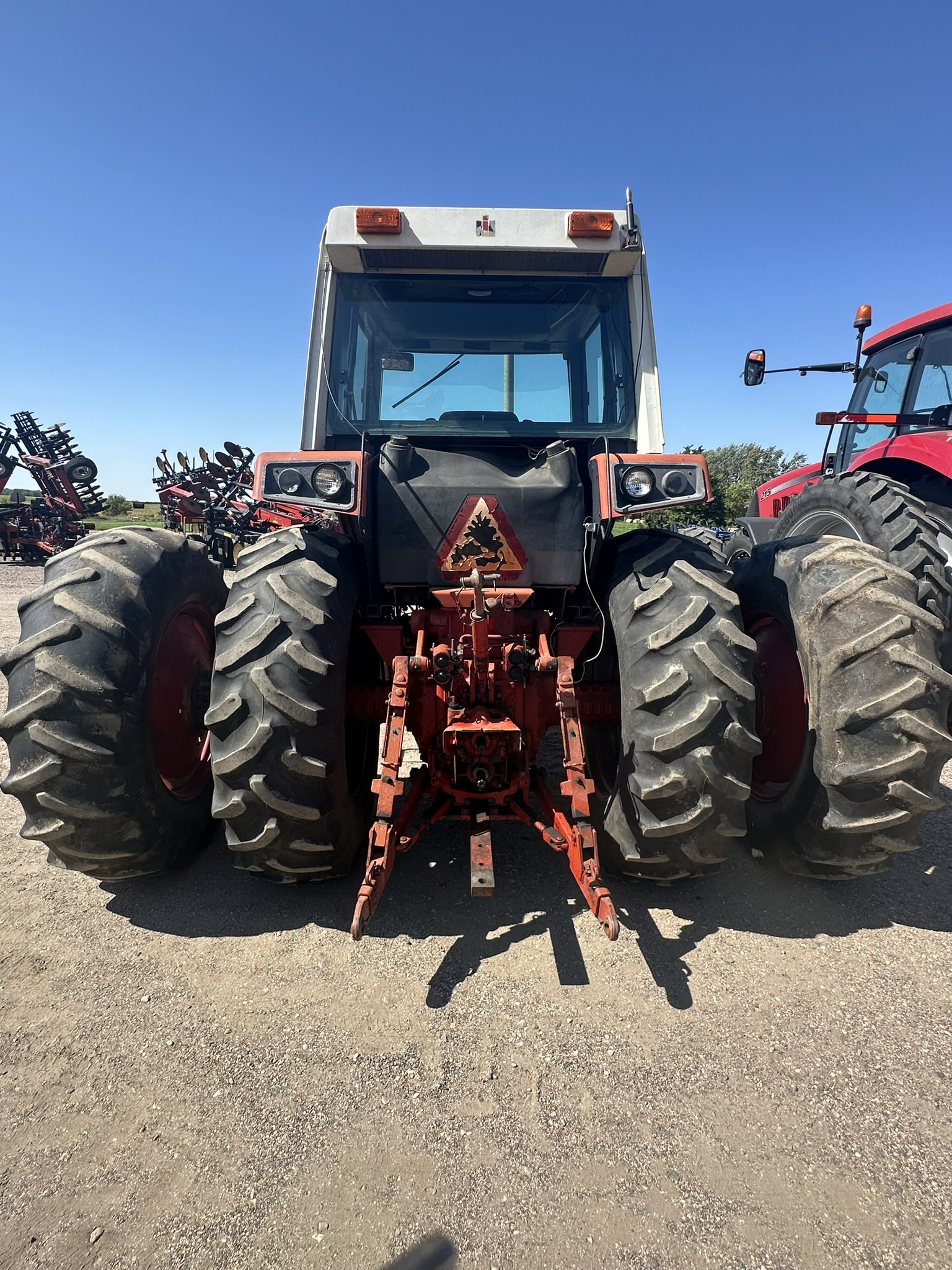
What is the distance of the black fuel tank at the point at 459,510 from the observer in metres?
3.00

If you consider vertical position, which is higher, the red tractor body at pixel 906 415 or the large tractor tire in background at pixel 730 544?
the red tractor body at pixel 906 415

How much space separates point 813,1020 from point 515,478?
2393 mm

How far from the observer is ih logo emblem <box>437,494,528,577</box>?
2.98 metres

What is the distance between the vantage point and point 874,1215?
65.2 inches

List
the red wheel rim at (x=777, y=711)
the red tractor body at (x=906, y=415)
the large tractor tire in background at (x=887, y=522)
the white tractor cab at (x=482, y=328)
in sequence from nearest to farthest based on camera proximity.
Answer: the red wheel rim at (x=777, y=711), the white tractor cab at (x=482, y=328), the large tractor tire in background at (x=887, y=522), the red tractor body at (x=906, y=415)

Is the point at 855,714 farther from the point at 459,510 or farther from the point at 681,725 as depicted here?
the point at 459,510

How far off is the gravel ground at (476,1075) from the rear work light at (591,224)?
3.07 metres

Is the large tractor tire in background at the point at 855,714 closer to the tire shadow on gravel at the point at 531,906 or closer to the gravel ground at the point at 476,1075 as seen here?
the tire shadow on gravel at the point at 531,906

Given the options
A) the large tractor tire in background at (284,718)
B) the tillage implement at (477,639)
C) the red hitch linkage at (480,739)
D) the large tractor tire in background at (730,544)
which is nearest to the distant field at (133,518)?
the large tractor tire in background at (730,544)

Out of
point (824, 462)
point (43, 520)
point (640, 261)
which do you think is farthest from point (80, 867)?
point (43, 520)

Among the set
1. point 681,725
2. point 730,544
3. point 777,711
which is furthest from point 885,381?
point 681,725

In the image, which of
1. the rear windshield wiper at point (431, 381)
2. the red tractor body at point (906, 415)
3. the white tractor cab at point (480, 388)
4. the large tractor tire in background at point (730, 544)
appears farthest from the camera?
the large tractor tire in background at point (730, 544)

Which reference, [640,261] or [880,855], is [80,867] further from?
[640,261]

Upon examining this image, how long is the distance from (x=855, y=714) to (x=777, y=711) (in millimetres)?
723
